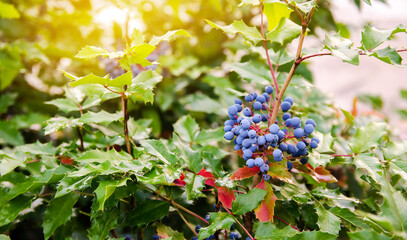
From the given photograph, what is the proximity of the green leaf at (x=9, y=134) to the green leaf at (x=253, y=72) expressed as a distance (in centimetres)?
93

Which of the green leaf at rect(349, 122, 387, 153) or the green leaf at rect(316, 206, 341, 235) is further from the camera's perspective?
the green leaf at rect(349, 122, 387, 153)

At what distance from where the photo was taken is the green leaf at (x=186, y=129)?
1032 millimetres

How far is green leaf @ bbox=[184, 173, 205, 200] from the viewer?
686 mm

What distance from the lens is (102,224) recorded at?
768 millimetres

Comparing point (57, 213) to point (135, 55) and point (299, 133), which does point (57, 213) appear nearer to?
point (135, 55)

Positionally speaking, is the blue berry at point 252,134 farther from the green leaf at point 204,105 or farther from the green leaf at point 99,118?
the green leaf at point 204,105

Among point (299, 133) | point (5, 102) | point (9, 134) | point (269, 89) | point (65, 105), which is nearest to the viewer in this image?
point (299, 133)

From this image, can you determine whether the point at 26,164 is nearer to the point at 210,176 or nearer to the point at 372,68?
the point at 210,176

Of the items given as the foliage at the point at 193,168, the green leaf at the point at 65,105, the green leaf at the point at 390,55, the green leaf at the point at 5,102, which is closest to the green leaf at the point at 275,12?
the foliage at the point at 193,168

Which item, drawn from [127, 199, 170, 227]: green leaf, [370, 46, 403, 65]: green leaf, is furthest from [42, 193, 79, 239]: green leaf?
[370, 46, 403, 65]: green leaf

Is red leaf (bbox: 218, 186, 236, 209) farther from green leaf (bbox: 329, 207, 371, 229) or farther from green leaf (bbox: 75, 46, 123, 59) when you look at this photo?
green leaf (bbox: 75, 46, 123, 59)

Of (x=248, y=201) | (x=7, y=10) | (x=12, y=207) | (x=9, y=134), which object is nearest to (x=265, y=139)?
(x=248, y=201)

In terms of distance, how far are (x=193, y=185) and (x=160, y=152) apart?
0.39 ft

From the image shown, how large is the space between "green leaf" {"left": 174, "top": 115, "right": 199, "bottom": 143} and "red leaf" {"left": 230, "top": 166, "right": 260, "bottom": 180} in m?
0.31
